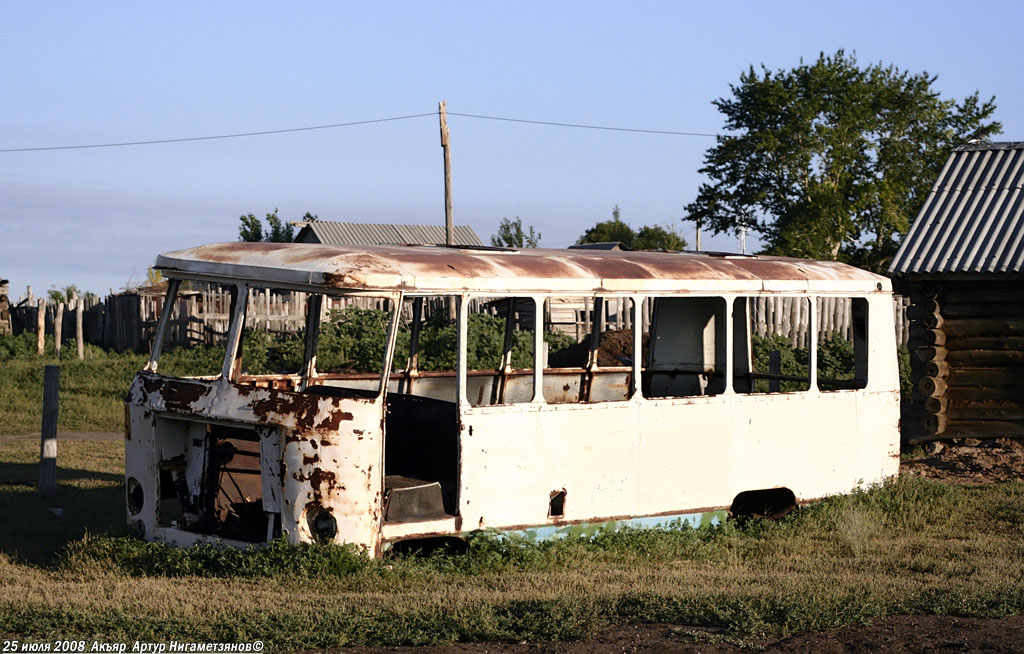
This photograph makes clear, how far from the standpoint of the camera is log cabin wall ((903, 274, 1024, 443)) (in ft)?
48.6

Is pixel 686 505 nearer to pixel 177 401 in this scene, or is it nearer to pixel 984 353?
pixel 177 401

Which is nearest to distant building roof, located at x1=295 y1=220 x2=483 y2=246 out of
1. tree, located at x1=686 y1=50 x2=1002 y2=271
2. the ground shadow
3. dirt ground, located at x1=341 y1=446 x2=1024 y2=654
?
tree, located at x1=686 y1=50 x2=1002 y2=271

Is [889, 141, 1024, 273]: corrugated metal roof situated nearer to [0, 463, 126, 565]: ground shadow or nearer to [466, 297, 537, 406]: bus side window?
[466, 297, 537, 406]: bus side window

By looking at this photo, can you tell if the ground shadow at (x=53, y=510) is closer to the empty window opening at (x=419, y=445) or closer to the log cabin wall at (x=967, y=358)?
the empty window opening at (x=419, y=445)

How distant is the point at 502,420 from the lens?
8.16m

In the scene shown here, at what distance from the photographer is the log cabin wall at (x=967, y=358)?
14805 mm

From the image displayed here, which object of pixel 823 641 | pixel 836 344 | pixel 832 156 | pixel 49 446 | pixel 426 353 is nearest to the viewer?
pixel 823 641

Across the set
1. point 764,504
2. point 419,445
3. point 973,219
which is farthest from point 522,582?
point 973,219

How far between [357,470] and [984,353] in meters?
10.2

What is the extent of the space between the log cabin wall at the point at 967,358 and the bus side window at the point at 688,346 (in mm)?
5374

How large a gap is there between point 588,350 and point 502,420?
2895 millimetres

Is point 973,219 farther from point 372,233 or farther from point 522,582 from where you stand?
point 372,233

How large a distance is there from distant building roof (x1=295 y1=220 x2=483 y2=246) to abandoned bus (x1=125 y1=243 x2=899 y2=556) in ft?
108

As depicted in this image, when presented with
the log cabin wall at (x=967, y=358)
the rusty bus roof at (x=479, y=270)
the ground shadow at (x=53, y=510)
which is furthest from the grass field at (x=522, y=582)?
the log cabin wall at (x=967, y=358)
